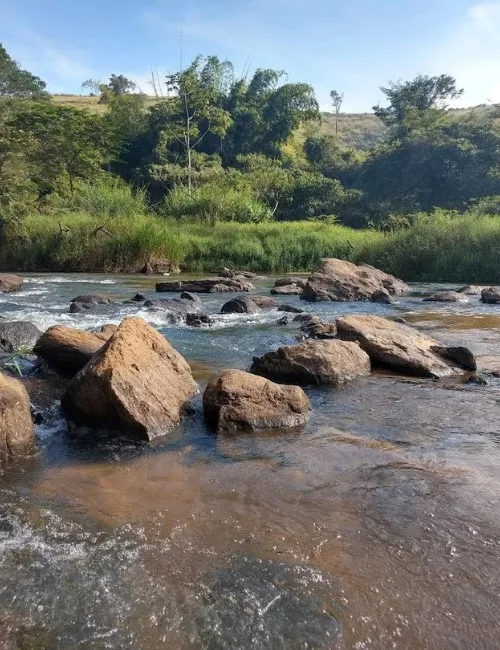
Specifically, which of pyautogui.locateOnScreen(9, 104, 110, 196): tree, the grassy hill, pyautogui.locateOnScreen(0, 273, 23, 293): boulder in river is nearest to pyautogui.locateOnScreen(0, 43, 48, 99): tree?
pyautogui.locateOnScreen(9, 104, 110, 196): tree

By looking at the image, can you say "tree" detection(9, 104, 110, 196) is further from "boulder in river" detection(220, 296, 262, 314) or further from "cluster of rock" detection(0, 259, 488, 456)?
"cluster of rock" detection(0, 259, 488, 456)

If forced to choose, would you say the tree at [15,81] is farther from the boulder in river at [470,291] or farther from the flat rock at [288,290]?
the boulder in river at [470,291]

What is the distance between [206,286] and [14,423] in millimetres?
11684

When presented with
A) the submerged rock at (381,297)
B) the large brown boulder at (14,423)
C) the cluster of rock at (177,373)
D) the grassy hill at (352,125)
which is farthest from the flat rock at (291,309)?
the grassy hill at (352,125)

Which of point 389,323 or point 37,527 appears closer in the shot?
point 37,527

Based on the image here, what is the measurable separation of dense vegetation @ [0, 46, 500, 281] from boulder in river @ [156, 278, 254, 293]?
6528 mm

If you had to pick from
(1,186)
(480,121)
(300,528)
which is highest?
(480,121)

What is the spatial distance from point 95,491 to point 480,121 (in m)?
42.0

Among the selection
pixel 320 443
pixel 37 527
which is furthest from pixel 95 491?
pixel 320 443

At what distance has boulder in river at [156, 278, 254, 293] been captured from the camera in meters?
15.5

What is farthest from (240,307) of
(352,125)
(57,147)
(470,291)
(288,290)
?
(352,125)

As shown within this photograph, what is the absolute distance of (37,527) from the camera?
315 centimetres

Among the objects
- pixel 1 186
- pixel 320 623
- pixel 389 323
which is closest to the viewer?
A: pixel 320 623

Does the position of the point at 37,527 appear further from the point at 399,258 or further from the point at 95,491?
the point at 399,258
